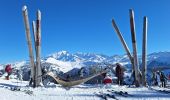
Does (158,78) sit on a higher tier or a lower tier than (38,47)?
lower

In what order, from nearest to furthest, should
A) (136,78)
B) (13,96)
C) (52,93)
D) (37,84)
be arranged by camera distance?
(13,96) < (52,93) < (37,84) < (136,78)

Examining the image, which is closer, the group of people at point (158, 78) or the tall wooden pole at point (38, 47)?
the tall wooden pole at point (38, 47)

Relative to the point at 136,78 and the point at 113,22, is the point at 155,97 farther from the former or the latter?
the point at 113,22

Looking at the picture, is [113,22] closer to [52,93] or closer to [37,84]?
[37,84]

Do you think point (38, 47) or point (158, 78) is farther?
point (158, 78)

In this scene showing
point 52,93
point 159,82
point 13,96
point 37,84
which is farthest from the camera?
point 159,82

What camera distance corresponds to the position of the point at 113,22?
23000 millimetres

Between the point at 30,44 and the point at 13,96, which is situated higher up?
the point at 30,44

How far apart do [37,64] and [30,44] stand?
116cm

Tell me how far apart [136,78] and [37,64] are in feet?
19.5

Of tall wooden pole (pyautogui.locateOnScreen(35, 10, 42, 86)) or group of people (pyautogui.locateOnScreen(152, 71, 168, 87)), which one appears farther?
group of people (pyautogui.locateOnScreen(152, 71, 168, 87))

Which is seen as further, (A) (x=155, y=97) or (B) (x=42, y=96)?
(A) (x=155, y=97)

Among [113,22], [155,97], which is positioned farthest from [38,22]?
[155,97]

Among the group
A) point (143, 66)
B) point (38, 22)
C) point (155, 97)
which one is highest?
point (38, 22)
